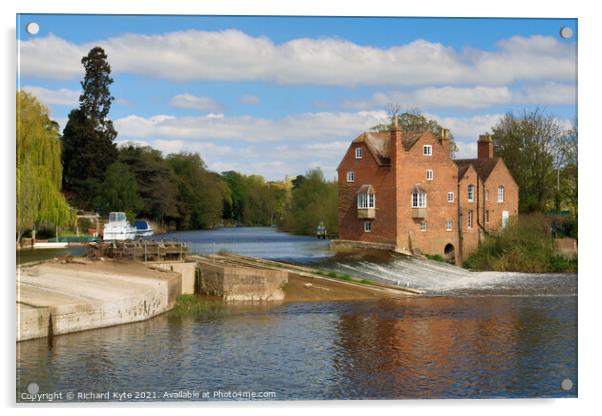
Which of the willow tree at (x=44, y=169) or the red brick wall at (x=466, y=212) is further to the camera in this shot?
the red brick wall at (x=466, y=212)

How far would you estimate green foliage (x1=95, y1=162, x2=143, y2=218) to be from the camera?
34.1m

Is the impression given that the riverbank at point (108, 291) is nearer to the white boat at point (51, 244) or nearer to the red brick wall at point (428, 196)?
the white boat at point (51, 244)

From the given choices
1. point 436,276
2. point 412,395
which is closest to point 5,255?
point 412,395

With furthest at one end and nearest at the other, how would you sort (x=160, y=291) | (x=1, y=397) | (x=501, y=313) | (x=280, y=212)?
(x=280, y=212) < (x=501, y=313) < (x=160, y=291) < (x=1, y=397)

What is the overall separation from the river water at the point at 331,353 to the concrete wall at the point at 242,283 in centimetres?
116

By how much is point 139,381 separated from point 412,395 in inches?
188

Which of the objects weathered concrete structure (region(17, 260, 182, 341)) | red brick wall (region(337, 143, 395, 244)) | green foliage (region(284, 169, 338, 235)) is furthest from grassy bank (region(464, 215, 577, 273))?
green foliage (region(284, 169, 338, 235))

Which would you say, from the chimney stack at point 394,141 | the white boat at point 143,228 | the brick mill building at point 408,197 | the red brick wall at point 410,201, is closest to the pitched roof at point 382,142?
the brick mill building at point 408,197

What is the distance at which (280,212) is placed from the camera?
7388 cm

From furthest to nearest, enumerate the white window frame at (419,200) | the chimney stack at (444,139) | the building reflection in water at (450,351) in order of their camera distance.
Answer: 1. the chimney stack at (444,139)
2. the white window frame at (419,200)
3. the building reflection in water at (450,351)

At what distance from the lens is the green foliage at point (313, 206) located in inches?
2254

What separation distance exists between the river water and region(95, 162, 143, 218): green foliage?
1485 cm

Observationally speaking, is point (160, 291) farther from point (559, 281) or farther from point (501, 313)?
point (559, 281)

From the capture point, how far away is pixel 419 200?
3781 centimetres
